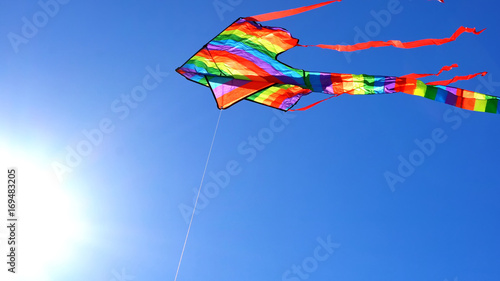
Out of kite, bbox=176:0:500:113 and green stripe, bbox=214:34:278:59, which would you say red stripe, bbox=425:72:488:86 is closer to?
kite, bbox=176:0:500:113

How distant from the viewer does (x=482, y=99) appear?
382 cm

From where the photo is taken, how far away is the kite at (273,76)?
4.00 m

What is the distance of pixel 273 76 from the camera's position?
4996 millimetres

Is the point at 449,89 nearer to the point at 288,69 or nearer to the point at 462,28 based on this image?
the point at 462,28

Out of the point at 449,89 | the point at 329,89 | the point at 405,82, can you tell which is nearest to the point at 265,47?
the point at 329,89

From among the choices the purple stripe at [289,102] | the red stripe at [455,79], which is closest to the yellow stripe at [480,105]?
the red stripe at [455,79]

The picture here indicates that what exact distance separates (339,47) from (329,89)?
1.62ft

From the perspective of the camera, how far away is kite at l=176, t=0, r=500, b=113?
4.00 m

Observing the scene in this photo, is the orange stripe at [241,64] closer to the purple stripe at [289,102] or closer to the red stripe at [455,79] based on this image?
the purple stripe at [289,102]

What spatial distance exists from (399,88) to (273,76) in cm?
157

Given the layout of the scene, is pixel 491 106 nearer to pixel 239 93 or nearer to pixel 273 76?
pixel 273 76

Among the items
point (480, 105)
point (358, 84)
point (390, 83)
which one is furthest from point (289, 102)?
point (480, 105)

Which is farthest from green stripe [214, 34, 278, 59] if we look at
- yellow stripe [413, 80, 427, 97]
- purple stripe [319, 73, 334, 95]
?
yellow stripe [413, 80, 427, 97]

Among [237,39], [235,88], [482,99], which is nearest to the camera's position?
[482,99]
